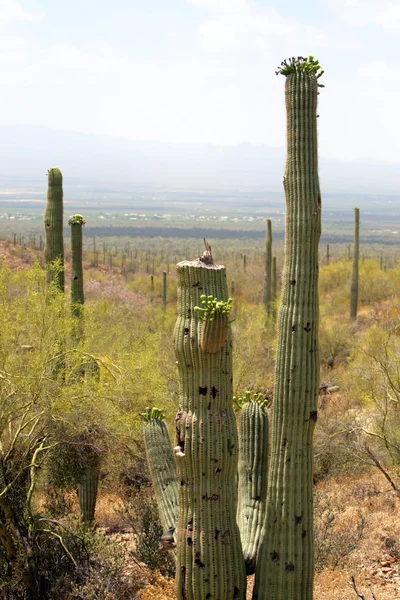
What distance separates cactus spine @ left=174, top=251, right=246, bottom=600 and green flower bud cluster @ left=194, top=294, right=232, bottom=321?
0.71 ft

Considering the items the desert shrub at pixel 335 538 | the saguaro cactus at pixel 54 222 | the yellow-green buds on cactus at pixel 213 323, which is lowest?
the desert shrub at pixel 335 538

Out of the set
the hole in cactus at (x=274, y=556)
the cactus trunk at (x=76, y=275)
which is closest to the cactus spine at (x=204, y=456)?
the hole in cactus at (x=274, y=556)

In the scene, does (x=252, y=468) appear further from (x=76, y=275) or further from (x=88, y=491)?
(x=76, y=275)

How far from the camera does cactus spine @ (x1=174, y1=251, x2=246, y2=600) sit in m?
6.31

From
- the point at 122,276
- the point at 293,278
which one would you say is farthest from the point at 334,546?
the point at 122,276

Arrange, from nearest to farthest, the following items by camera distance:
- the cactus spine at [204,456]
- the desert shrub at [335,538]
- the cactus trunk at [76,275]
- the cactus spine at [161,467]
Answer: the cactus spine at [204,456] < the cactus spine at [161,467] < the desert shrub at [335,538] < the cactus trunk at [76,275]

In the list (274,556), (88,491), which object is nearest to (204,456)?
(274,556)

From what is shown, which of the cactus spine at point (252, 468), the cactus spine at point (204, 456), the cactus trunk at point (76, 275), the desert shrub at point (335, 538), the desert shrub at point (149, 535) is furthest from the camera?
the cactus trunk at point (76, 275)

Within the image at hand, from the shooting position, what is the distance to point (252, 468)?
7258 millimetres

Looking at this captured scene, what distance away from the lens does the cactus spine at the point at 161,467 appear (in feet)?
24.4

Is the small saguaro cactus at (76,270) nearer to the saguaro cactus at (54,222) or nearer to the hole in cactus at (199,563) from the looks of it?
the saguaro cactus at (54,222)

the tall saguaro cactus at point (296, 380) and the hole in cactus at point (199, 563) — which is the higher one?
the tall saguaro cactus at point (296, 380)

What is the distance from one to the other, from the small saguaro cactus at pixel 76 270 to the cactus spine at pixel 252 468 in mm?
5460

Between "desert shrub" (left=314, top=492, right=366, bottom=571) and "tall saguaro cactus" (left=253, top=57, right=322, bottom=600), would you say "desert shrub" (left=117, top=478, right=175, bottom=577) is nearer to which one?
"desert shrub" (left=314, top=492, right=366, bottom=571)
